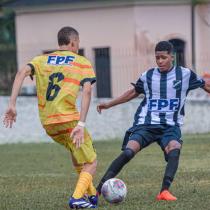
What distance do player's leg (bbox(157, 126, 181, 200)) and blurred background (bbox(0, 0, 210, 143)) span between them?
1599cm

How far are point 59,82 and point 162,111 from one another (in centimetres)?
147

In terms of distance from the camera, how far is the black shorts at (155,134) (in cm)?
1059

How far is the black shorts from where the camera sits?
417 inches

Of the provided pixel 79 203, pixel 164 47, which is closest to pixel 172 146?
pixel 164 47

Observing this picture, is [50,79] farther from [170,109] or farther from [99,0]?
[99,0]

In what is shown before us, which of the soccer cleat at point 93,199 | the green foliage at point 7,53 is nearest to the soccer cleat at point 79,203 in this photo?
the soccer cleat at point 93,199

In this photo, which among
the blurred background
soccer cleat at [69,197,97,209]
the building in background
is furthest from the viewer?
the building in background

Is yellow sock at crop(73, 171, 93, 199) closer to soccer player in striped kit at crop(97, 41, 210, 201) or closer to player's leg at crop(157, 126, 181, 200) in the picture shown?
soccer player in striped kit at crop(97, 41, 210, 201)

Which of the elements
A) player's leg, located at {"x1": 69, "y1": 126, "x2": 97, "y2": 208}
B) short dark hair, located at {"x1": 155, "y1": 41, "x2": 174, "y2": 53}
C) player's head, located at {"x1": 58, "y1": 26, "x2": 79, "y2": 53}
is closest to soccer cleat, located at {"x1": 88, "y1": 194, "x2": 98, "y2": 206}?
player's leg, located at {"x1": 69, "y1": 126, "x2": 97, "y2": 208}

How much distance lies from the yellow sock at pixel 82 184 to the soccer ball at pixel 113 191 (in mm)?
264

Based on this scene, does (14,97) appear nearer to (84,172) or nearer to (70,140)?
(70,140)

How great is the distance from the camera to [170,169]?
1041 cm

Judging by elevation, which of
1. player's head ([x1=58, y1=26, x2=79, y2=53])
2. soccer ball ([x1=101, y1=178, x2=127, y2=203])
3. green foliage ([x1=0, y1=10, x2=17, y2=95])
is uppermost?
player's head ([x1=58, y1=26, x2=79, y2=53])

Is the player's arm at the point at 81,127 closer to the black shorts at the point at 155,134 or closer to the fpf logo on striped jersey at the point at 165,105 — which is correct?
the black shorts at the point at 155,134
